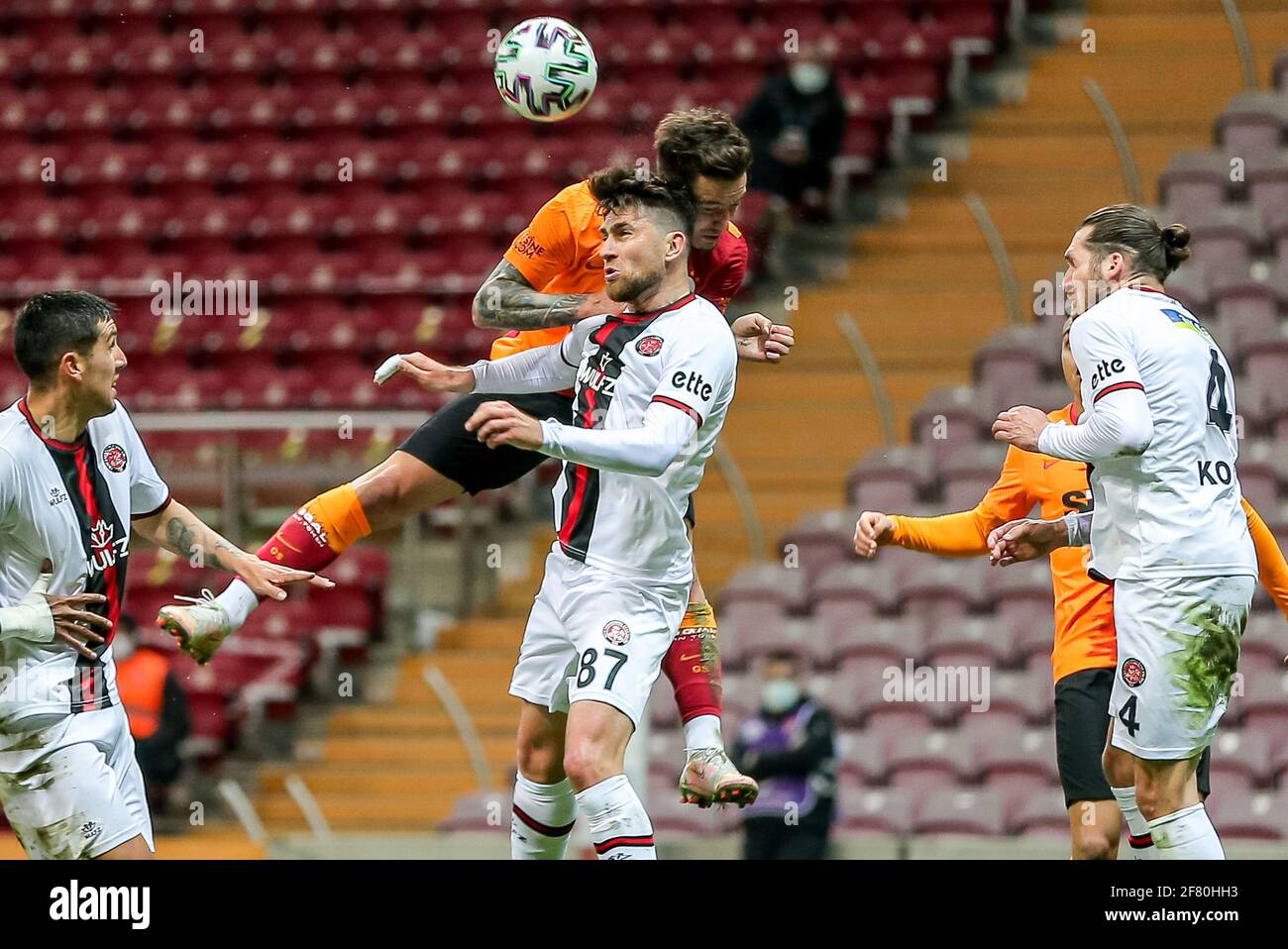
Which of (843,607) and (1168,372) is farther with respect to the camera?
(843,607)

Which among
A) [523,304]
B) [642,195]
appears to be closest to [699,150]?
[642,195]

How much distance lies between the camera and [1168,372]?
17.3ft

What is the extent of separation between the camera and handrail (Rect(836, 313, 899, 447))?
28.8 ft

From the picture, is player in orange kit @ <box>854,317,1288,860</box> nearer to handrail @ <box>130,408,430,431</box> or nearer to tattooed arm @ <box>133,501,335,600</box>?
tattooed arm @ <box>133,501,335,600</box>

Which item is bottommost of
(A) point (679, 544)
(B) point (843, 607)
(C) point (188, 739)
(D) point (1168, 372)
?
(C) point (188, 739)

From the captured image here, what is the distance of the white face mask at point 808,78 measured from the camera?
980 cm

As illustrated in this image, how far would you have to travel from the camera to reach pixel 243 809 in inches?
337

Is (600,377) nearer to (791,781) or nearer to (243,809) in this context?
(791,781)

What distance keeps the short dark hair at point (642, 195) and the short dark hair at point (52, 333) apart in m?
1.35

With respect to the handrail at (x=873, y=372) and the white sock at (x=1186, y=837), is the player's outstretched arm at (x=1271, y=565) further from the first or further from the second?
the handrail at (x=873, y=372)

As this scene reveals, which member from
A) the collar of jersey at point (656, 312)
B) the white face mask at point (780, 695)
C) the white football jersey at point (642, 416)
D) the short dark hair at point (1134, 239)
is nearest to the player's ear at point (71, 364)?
the white football jersey at point (642, 416)
